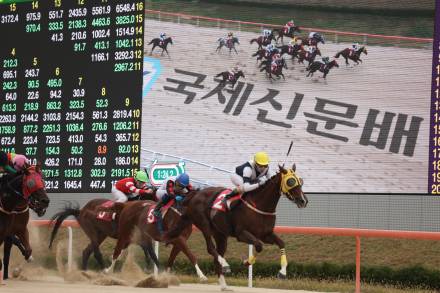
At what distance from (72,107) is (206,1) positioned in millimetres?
2632

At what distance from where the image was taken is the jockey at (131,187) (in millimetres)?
12070

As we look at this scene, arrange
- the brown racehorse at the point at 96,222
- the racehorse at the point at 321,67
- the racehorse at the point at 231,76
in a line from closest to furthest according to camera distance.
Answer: the brown racehorse at the point at 96,222 < the racehorse at the point at 321,67 < the racehorse at the point at 231,76

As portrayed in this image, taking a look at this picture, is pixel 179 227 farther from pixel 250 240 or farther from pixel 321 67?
pixel 321 67

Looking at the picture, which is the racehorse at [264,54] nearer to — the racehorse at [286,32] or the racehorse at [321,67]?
the racehorse at [286,32]

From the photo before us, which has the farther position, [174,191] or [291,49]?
[291,49]

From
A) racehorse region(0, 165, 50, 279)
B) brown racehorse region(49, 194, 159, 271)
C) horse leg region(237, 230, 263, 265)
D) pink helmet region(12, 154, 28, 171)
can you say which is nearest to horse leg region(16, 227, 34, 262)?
racehorse region(0, 165, 50, 279)

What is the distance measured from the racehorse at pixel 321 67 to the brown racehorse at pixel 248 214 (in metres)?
3.62

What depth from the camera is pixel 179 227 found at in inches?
400

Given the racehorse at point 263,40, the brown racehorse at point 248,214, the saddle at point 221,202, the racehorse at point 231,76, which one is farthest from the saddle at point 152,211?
the racehorse at point 263,40

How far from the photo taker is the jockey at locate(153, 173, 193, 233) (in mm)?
10138

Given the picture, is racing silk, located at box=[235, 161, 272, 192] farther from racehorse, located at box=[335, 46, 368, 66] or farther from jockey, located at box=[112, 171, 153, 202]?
racehorse, located at box=[335, 46, 368, 66]

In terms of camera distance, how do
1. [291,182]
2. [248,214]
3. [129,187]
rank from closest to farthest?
[291,182]
[248,214]
[129,187]

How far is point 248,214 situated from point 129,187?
3.29 m

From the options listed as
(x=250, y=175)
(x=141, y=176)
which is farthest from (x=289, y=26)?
(x=250, y=175)
